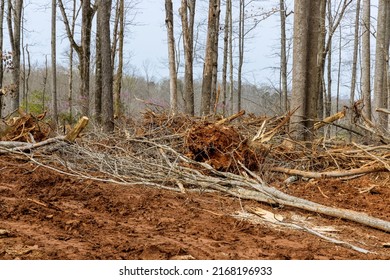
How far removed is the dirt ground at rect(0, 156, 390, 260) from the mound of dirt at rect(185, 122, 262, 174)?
2.96 ft

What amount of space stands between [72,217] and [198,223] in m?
0.95

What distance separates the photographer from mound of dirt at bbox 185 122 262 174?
17.7ft

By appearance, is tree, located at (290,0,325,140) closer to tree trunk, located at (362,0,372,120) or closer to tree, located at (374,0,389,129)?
tree, located at (374,0,389,129)

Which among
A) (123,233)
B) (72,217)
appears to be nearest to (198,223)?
(123,233)

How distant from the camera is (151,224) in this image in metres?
3.14

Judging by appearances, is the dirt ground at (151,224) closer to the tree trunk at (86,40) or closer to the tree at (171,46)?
the tree at (171,46)

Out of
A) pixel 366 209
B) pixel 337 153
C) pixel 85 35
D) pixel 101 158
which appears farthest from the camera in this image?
pixel 85 35

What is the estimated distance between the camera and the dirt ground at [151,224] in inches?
95.5

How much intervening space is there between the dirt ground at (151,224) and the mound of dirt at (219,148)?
901mm

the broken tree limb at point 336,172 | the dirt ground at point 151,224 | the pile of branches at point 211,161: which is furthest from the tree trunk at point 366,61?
the dirt ground at point 151,224

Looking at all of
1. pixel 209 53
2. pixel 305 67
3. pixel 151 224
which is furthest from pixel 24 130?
pixel 209 53

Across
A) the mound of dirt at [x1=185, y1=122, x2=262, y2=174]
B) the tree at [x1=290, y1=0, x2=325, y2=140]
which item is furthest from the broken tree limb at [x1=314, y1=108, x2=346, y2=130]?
the mound of dirt at [x1=185, y1=122, x2=262, y2=174]

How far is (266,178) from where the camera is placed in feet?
17.1
